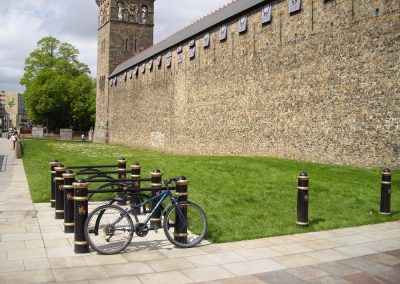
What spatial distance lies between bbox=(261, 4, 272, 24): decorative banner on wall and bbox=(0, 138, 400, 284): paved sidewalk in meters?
16.2

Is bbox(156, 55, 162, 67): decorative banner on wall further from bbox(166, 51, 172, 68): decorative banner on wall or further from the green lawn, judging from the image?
the green lawn

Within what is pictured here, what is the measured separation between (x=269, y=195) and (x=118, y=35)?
44.9 metres

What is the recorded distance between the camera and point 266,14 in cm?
2195

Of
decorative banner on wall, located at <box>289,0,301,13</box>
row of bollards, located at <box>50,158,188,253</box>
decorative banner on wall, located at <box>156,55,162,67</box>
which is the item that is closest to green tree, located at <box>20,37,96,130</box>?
decorative banner on wall, located at <box>156,55,162,67</box>

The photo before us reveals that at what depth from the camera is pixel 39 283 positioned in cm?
460

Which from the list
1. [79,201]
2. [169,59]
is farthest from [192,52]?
[79,201]

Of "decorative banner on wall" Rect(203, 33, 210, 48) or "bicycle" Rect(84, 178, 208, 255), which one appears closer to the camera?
"bicycle" Rect(84, 178, 208, 255)

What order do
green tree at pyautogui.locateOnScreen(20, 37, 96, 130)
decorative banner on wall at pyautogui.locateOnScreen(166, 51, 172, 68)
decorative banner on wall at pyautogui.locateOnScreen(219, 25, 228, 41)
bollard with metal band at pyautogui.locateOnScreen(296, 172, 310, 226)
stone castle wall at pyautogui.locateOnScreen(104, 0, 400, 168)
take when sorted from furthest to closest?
green tree at pyautogui.locateOnScreen(20, 37, 96, 130) → decorative banner on wall at pyautogui.locateOnScreen(166, 51, 172, 68) → decorative banner on wall at pyautogui.locateOnScreen(219, 25, 228, 41) → stone castle wall at pyautogui.locateOnScreen(104, 0, 400, 168) → bollard with metal band at pyautogui.locateOnScreen(296, 172, 310, 226)

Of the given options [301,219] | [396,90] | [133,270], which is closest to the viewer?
[133,270]

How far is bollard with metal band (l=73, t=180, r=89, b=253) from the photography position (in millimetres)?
5820

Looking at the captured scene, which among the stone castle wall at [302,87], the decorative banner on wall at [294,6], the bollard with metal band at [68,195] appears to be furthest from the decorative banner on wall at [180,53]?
the bollard with metal band at [68,195]

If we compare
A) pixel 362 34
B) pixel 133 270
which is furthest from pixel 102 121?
pixel 133 270

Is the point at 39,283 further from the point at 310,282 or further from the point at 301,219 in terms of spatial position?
the point at 301,219

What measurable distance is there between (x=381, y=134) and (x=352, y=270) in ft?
37.6
